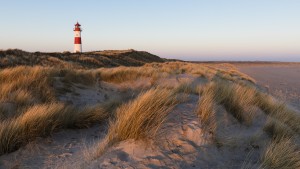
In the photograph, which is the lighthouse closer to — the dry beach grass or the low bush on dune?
the dry beach grass

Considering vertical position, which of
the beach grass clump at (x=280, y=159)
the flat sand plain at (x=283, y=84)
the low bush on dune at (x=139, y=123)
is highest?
the low bush on dune at (x=139, y=123)

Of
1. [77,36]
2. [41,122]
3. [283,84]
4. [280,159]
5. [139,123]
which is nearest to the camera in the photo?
[280,159]

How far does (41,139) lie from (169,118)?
5.62 feet

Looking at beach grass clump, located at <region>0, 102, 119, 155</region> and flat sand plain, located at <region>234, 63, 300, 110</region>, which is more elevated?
beach grass clump, located at <region>0, 102, 119, 155</region>

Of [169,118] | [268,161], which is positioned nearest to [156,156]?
[169,118]

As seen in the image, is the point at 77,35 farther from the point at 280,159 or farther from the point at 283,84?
the point at 280,159

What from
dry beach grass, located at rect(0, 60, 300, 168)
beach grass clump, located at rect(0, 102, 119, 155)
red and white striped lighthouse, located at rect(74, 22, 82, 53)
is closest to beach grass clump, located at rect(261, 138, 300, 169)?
dry beach grass, located at rect(0, 60, 300, 168)

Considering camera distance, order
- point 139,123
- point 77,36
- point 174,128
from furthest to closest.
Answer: point 77,36
point 174,128
point 139,123

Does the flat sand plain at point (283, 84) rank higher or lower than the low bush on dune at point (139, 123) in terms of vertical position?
lower

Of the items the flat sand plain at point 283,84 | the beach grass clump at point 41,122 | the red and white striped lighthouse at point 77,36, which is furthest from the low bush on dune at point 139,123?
the red and white striped lighthouse at point 77,36

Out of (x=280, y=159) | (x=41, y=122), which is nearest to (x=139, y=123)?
(x=41, y=122)

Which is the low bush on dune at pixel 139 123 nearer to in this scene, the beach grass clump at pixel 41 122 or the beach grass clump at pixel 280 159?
the beach grass clump at pixel 41 122

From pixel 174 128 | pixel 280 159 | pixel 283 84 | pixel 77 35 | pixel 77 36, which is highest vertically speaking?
pixel 77 35

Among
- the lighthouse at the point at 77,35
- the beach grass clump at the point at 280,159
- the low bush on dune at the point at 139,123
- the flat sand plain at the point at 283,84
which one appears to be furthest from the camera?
the lighthouse at the point at 77,35
